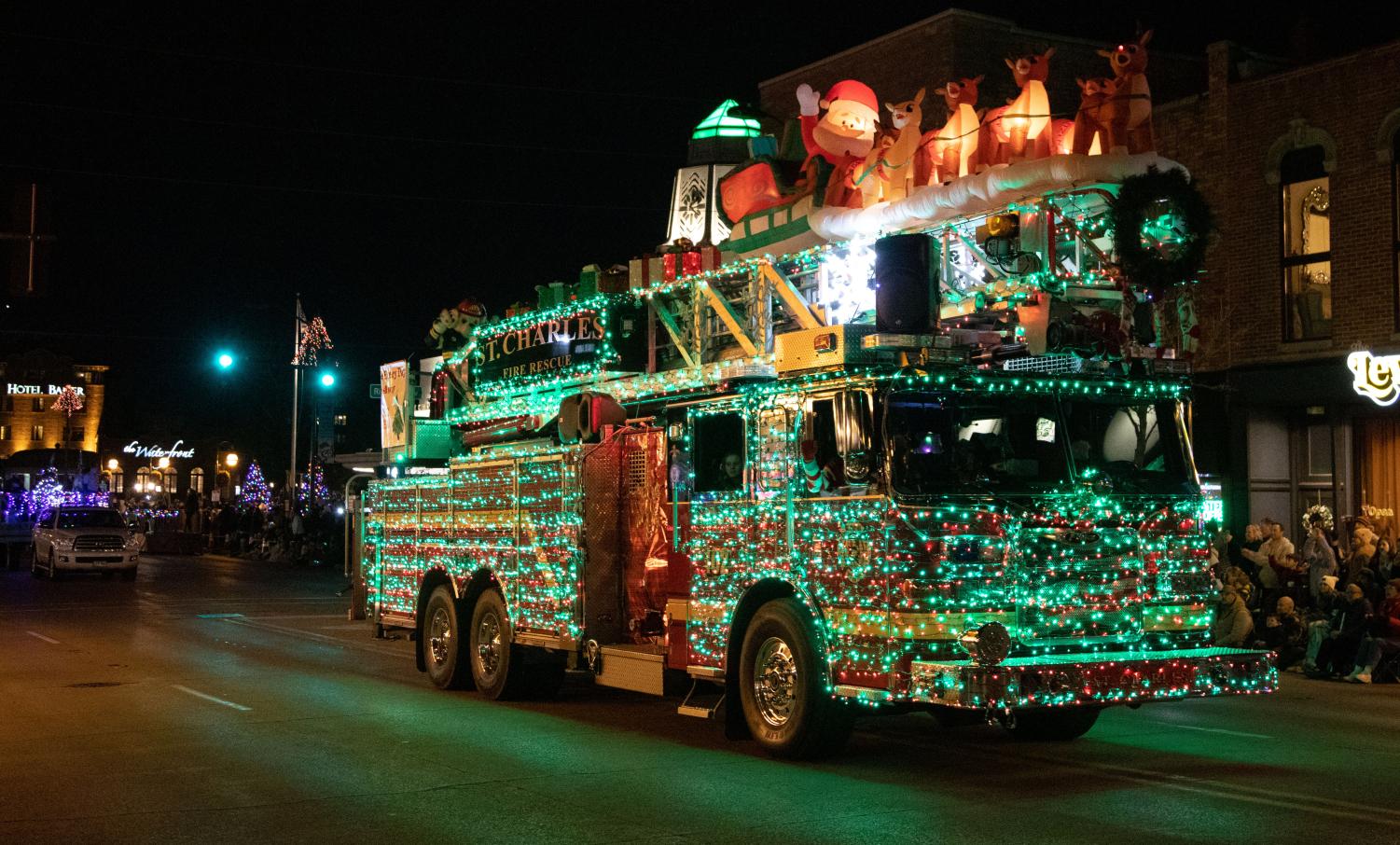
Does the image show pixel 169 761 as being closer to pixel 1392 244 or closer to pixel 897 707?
A: pixel 897 707

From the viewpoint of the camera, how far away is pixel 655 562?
12.1 metres

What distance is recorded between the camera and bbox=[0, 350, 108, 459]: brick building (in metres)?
107

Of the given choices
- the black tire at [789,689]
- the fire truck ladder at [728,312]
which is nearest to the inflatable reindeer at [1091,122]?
the fire truck ladder at [728,312]

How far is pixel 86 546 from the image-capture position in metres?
34.2

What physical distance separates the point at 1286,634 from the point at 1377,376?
424 cm

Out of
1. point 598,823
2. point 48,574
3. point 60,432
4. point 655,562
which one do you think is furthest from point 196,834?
point 60,432

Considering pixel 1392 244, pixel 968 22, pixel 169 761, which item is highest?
pixel 968 22

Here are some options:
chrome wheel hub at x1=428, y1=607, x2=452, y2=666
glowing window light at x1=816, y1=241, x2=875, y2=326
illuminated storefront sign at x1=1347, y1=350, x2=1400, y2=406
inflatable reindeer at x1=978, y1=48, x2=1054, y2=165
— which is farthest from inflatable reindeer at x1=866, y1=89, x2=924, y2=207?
illuminated storefront sign at x1=1347, y1=350, x2=1400, y2=406

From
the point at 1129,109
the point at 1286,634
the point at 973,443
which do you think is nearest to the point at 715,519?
the point at 973,443

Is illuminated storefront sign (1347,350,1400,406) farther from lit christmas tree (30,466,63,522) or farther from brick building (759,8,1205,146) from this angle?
lit christmas tree (30,466,63,522)

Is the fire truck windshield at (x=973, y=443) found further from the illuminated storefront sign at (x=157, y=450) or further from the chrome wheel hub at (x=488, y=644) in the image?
the illuminated storefront sign at (x=157, y=450)

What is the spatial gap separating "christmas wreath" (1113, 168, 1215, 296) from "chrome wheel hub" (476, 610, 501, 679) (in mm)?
6767

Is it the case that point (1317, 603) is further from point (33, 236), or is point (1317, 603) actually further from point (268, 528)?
point (268, 528)

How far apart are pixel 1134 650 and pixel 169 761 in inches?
257
